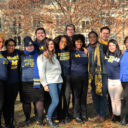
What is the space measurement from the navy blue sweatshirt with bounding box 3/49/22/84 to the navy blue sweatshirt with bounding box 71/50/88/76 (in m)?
1.34

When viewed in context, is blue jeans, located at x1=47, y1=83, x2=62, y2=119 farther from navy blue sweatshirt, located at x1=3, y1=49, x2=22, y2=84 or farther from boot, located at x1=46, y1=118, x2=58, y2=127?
navy blue sweatshirt, located at x1=3, y1=49, x2=22, y2=84

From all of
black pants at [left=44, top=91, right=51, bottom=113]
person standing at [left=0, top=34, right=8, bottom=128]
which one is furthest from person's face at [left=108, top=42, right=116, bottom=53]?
person standing at [left=0, top=34, right=8, bottom=128]

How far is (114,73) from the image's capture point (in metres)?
5.50

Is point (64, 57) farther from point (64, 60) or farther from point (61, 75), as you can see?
point (61, 75)

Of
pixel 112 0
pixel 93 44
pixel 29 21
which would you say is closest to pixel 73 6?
pixel 112 0

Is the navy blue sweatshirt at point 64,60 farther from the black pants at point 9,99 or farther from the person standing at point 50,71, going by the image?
the black pants at point 9,99

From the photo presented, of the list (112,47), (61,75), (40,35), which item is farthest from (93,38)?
(40,35)

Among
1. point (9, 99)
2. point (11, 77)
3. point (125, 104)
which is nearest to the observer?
point (11, 77)

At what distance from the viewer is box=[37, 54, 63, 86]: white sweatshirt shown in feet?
17.3

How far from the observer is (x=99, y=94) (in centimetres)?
577

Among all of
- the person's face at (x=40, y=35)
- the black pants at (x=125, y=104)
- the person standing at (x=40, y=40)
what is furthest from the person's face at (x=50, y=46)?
the black pants at (x=125, y=104)

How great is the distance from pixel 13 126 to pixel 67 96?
1.50 m

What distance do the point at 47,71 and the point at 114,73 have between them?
1636 millimetres

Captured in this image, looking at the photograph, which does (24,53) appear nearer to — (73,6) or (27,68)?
(27,68)
